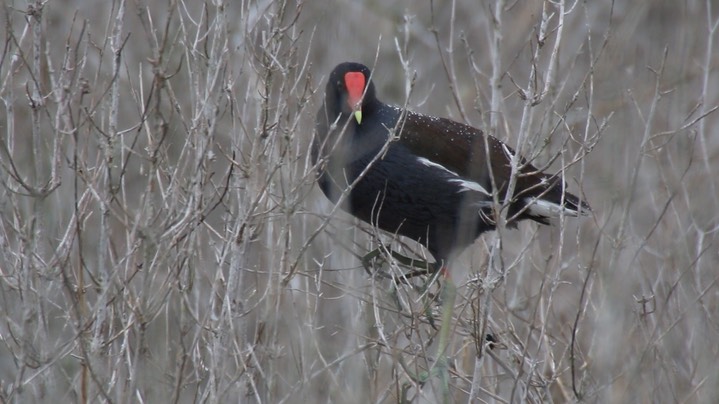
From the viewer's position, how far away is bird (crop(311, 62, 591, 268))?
4.81 meters

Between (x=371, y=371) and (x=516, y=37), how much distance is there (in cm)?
585

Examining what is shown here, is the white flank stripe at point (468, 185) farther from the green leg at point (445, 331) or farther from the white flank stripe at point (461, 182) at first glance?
the green leg at point (445, 331)

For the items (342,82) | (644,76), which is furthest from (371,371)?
(644,76)

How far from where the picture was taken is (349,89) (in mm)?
4770

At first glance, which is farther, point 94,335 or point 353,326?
point 353,326

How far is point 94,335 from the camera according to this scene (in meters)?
3.56

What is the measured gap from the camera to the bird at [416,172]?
15.8 ft

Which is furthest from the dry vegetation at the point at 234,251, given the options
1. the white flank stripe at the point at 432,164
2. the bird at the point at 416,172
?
the white flank stripe at the point at 432,164

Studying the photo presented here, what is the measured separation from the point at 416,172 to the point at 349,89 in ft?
1.66

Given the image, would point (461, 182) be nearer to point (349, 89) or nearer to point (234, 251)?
point (349, 89)

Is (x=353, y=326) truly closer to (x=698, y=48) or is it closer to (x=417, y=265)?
(x=417, y=265)

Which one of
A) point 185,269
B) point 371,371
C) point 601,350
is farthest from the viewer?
point 185,269

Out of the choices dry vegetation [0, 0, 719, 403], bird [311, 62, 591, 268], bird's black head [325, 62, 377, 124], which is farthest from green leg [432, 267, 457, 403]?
bird's black head [325, 62, 377, 124]

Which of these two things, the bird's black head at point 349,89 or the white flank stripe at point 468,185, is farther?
the white flank stripe at point 468,185
